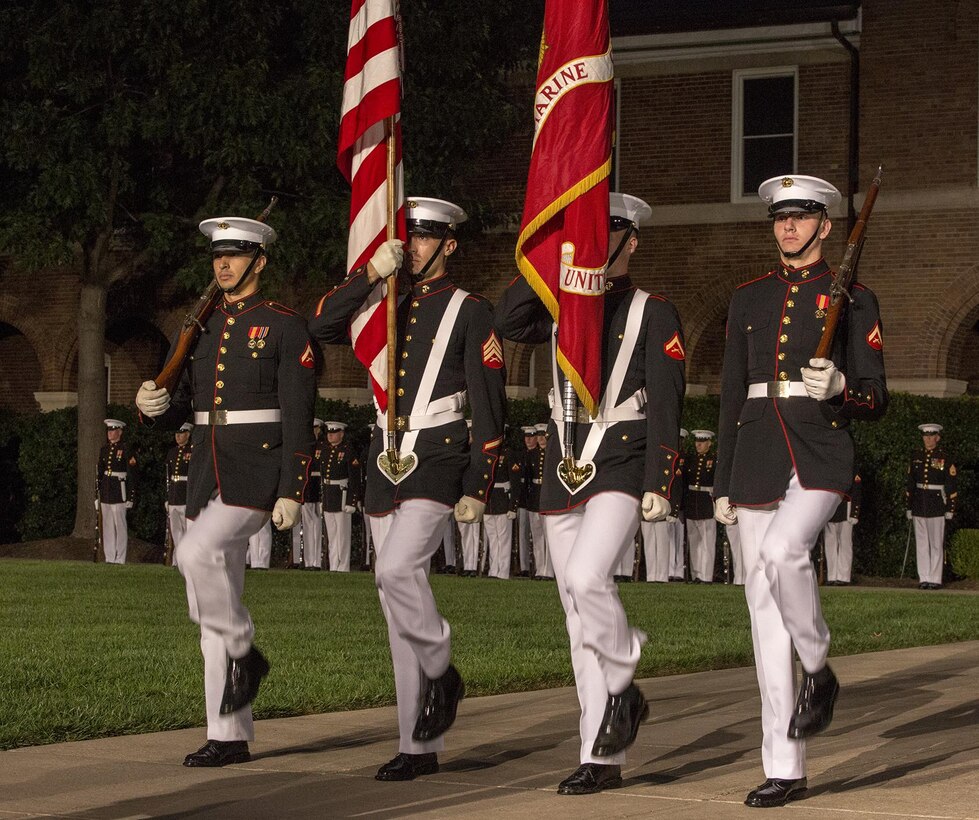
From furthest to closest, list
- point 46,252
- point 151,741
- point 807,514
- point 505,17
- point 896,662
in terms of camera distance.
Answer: point 505,17 → point 46,252 → point 896,662 → point 151,741 → point 807,514

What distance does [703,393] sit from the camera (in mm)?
28688

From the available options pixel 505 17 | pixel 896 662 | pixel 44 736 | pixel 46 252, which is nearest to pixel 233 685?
pixel 44 736

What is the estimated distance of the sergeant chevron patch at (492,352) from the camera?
777 cm

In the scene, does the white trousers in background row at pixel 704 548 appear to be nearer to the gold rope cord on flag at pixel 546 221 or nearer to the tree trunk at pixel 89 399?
the tree trunk at pixel 89 399

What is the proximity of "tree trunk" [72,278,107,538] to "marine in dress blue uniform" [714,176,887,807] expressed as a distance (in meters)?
21.4

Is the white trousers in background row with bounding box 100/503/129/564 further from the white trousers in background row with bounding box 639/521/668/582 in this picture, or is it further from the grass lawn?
the white trousers in background row with bounding box 639/521/668/582

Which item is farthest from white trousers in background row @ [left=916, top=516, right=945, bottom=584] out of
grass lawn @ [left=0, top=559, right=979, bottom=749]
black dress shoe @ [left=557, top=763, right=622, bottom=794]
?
black dress shoe @ [left=557, top=763, right=622, bottom=794]

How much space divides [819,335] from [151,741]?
3.46m

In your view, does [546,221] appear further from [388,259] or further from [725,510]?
[725,510]

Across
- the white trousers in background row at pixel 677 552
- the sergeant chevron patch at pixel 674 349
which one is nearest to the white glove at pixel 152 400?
the sergeant chevron patch at pixel 674 349

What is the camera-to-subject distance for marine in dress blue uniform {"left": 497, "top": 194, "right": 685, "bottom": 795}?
7.10m

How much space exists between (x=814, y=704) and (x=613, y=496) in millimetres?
1089

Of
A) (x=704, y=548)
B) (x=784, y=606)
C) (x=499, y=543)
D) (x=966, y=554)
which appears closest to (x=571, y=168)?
(x=784, y=606)

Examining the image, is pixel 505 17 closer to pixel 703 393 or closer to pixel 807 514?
pixel 703 393
